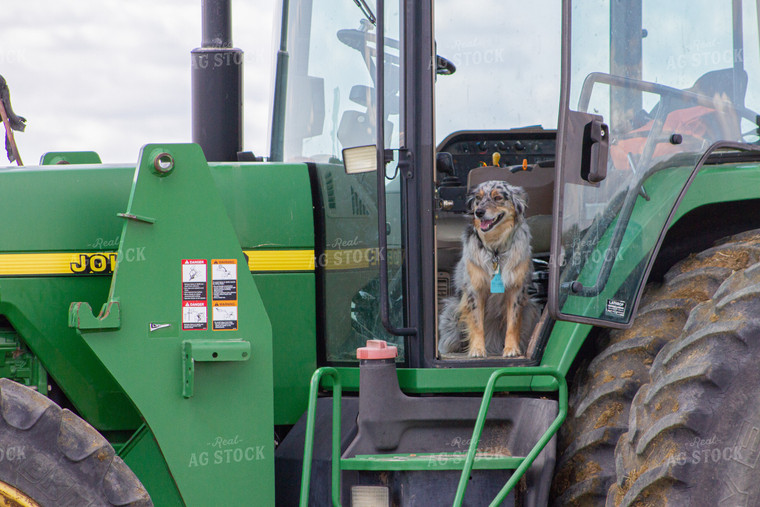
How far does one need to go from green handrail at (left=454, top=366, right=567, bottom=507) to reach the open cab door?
9.1 inches

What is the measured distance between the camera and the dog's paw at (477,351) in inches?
134

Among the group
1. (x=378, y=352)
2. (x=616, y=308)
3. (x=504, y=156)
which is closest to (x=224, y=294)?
(x=378, y=352)

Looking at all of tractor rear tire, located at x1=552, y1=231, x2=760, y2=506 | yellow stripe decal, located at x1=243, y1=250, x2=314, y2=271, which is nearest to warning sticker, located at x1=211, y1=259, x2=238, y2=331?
yellow stripe decal, located at x1=243, y1=250, x2=314, y2=271

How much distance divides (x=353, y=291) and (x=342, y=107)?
0.76 m

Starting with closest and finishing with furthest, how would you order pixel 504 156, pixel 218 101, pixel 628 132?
pixel 628 132 < pixel 504 156 < pixel 218 101

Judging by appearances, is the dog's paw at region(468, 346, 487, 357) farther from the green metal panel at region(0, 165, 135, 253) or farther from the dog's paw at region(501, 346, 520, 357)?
the green metal panel at region(0, 165, 135, 253)

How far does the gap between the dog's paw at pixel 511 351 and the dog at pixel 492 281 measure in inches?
1.8

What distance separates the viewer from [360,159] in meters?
3.29

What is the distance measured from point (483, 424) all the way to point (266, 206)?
1.23 m

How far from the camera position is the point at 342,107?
3.56 meters

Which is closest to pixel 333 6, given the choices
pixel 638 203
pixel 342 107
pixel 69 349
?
pixel 342 107

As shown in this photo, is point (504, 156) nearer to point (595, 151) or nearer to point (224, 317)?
point (595, 151)

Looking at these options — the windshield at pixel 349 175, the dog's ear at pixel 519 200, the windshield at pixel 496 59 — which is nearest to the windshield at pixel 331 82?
the windshield at pixel 349 175

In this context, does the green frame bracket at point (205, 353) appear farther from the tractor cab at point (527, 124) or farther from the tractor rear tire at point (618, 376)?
the tractor rear tire at point (618, 376)
